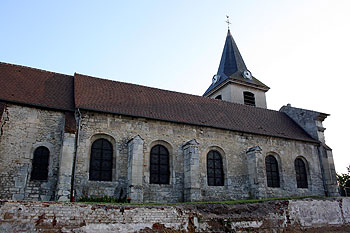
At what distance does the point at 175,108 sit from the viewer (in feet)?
63.2

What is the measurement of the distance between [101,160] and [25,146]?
3.50 metres

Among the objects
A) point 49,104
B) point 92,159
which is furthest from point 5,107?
point 92,159

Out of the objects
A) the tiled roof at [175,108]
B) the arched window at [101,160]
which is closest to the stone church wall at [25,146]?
the arched window at [101,160]

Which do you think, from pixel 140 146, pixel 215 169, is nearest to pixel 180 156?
pixel 215 169

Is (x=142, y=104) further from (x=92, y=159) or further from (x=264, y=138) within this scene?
(x=264, y=138)

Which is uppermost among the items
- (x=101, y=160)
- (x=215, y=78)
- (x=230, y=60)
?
(x=230, y=60)

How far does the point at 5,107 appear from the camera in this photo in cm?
1426

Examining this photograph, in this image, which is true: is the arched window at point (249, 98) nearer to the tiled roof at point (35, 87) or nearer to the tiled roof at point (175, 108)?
the tiled roof at point (175, 108)

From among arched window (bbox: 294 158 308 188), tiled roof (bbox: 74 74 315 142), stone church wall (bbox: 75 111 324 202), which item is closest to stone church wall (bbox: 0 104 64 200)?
stone church wall (bbox: 75 111 324 202)

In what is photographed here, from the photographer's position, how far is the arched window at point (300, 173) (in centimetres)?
2072

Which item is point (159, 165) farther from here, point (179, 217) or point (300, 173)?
point (300, 173)

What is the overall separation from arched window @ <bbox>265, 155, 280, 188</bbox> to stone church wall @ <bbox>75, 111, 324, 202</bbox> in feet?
1.04

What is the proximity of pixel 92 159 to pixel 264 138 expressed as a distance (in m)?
11.0

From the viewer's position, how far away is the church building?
14133mm
